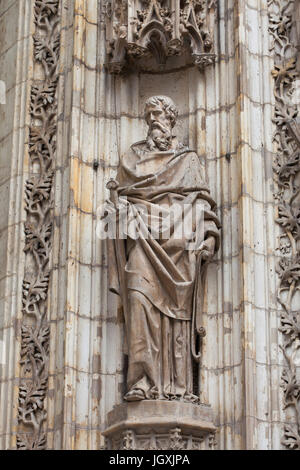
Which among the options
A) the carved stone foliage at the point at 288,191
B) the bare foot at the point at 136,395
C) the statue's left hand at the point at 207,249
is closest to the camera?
the bare foot at the point at 136,395

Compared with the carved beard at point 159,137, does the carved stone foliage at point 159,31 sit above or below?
above

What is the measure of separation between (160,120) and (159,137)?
17 cm

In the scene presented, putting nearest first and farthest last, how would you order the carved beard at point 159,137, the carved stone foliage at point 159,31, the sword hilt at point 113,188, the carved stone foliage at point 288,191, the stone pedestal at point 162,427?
the stone pedestal at point 162,427 < the carved stone foliage at point 288,191 < the sword hilt at point 113,188 < the carved beard at point 159,137 < the carved stone foliage at point 159,31

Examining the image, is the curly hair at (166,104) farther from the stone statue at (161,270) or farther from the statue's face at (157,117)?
the stone statue at (161,270)

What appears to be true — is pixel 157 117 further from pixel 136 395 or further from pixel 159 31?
pixel 136 395

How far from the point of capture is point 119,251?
12312mm

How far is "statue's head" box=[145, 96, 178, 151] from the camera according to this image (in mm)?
12750

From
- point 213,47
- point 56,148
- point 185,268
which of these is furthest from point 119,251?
point 213,47

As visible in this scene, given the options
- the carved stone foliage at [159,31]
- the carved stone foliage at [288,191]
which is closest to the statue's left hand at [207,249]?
the carved stone foliage at [288,191]

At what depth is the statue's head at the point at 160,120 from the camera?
12.8 meters

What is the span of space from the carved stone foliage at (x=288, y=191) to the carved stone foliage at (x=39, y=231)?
2.14m

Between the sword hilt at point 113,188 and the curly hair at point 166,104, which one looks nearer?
the sword hilt at point 113,188

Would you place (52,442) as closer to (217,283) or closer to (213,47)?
(217,283)

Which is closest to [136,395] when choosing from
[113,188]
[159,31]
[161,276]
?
[161,276]
